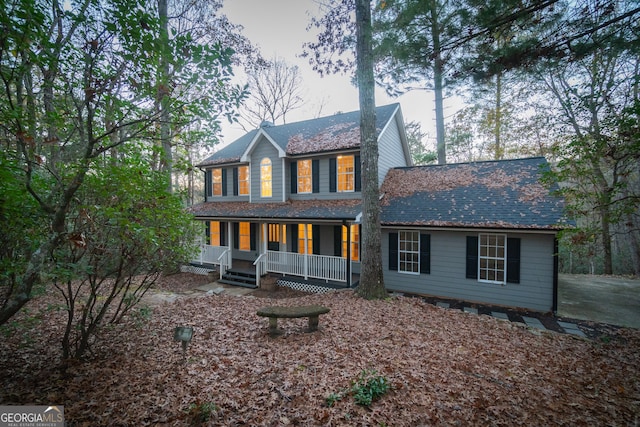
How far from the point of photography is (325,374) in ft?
12.7

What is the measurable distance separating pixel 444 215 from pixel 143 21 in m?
9.30

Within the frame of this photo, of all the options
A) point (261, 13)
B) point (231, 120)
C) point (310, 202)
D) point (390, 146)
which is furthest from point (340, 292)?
point (261, 13)

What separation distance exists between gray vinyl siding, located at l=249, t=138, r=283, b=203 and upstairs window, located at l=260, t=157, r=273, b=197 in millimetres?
180

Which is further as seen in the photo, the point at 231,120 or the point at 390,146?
the point at 390,146

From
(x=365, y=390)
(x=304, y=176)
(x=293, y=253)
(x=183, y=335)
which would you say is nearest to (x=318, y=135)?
(x=304, y=176)

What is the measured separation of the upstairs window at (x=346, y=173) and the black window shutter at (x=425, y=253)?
3597 millimetres

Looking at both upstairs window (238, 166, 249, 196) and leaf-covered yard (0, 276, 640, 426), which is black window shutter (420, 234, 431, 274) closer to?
leaf-covered yard (0, 276, 640, 426)

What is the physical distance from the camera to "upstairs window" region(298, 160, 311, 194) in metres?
12.4

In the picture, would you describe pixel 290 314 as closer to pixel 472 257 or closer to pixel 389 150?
pixel 472 257

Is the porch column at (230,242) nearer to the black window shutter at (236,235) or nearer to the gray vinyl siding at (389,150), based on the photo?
the black window shutter at (236,235)

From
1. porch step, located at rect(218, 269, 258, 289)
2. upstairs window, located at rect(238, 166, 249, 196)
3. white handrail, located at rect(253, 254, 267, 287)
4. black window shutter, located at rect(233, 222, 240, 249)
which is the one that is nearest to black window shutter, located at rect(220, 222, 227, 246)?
black window shutter, located at rect(233, 222, 240, 249)

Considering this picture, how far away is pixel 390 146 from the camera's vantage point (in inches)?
517

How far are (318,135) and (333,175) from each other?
107 inches

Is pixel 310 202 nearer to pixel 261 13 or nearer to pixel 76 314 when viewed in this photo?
pixel 76 314
